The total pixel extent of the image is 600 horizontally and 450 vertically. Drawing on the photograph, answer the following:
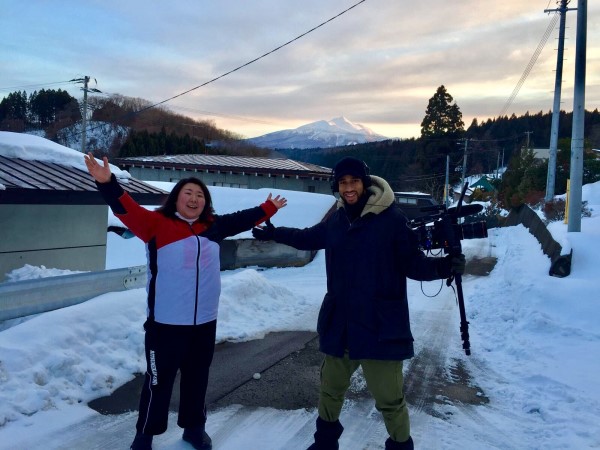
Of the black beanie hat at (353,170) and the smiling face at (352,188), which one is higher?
the black beanie hat at (353,170)

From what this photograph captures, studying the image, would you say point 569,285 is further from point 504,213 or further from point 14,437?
point 504,213

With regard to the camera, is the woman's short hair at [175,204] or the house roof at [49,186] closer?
the woman's short hair at [175,204]

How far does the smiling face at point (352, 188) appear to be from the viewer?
3.07 meters

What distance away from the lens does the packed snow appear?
3457mm

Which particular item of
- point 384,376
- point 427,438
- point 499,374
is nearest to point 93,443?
point 384,376

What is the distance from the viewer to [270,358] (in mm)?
5223

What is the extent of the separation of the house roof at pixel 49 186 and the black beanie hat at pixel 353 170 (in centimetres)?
403

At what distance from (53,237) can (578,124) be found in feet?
32.7

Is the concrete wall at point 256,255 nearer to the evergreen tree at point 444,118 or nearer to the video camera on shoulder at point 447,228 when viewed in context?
the video camera on shoulder at point 447,228

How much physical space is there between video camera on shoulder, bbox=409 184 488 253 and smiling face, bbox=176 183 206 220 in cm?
147

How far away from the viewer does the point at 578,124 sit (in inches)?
371

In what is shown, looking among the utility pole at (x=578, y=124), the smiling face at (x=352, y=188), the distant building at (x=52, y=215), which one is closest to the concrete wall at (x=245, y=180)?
the utility pole at (x=578, y=124)

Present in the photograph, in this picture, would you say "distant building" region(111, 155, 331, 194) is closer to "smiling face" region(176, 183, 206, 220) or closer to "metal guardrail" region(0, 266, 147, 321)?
"metal guardrail" region(0, 266, 147, 321)

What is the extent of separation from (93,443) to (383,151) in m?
84.0
